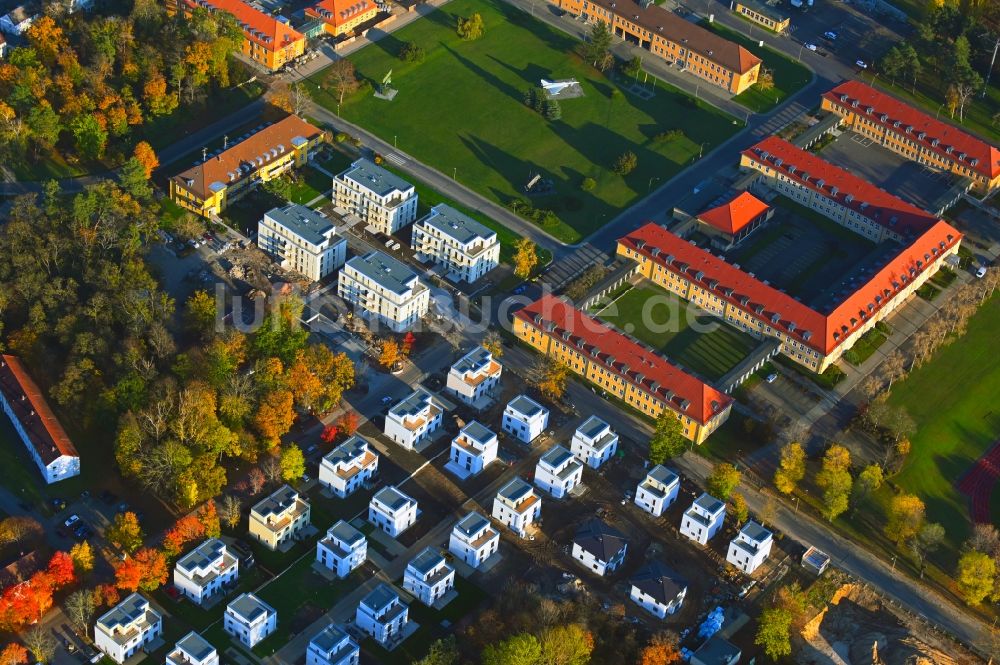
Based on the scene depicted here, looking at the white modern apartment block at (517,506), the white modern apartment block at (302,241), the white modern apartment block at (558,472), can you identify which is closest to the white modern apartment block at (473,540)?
the white modern apartment block at (517,506)

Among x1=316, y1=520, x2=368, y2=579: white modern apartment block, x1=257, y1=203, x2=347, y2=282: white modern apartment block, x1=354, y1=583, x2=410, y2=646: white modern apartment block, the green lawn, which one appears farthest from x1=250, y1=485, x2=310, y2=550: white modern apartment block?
the green lawn

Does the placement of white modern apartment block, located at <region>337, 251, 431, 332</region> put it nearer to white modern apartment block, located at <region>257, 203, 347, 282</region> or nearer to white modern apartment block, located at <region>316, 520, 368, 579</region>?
white modern apartment block, located at <region>257, 203, 347, 282</region>

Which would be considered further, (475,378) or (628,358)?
(628,358)

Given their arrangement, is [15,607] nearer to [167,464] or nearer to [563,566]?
[167,464]

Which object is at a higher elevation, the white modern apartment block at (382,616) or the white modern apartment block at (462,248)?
the white modern apartment block at (462,248)

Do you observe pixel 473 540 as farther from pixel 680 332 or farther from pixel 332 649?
pixel 680 332

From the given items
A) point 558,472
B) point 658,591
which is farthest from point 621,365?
point 658,591

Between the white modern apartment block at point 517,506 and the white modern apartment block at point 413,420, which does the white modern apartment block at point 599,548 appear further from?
the white modern apartment block at point 413,420
